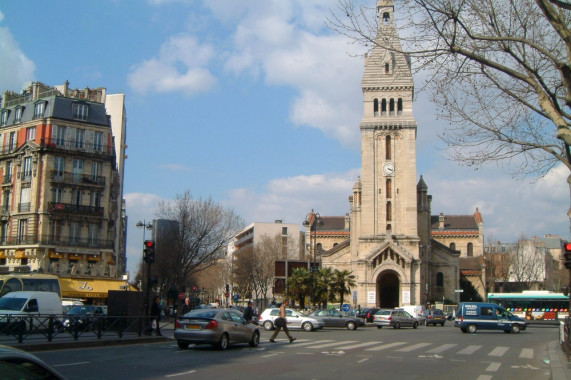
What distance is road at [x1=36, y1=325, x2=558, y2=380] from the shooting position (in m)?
13.5

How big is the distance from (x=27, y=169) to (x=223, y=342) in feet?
110

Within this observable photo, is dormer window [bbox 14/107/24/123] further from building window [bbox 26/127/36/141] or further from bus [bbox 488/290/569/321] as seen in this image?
bus [bbox 488/290/569/321]

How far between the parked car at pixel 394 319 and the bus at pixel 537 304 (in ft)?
48.5

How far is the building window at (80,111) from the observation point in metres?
49.5

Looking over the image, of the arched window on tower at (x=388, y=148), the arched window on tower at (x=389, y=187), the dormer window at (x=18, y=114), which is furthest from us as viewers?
the arched window on tower at (x=388, y=148)

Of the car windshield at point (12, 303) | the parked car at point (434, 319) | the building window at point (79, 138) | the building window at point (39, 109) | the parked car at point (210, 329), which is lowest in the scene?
the parked car at point (434, 319)

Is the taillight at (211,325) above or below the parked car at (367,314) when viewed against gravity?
above

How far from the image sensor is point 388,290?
77438mm

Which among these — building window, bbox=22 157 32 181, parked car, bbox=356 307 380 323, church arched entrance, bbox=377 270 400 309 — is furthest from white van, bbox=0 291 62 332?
church arched entrance, bbox=377 270 400 309

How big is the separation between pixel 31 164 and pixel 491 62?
42243 millimetres

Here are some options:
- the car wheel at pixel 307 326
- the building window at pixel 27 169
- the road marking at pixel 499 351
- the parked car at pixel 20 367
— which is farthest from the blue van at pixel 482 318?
the parked car at pixel 20 367

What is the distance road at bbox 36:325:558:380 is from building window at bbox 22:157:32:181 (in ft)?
98.7

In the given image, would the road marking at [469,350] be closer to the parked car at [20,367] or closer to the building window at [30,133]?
the parked car at [20,367]

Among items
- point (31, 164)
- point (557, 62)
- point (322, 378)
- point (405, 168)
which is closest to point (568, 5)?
point (557, 62)
